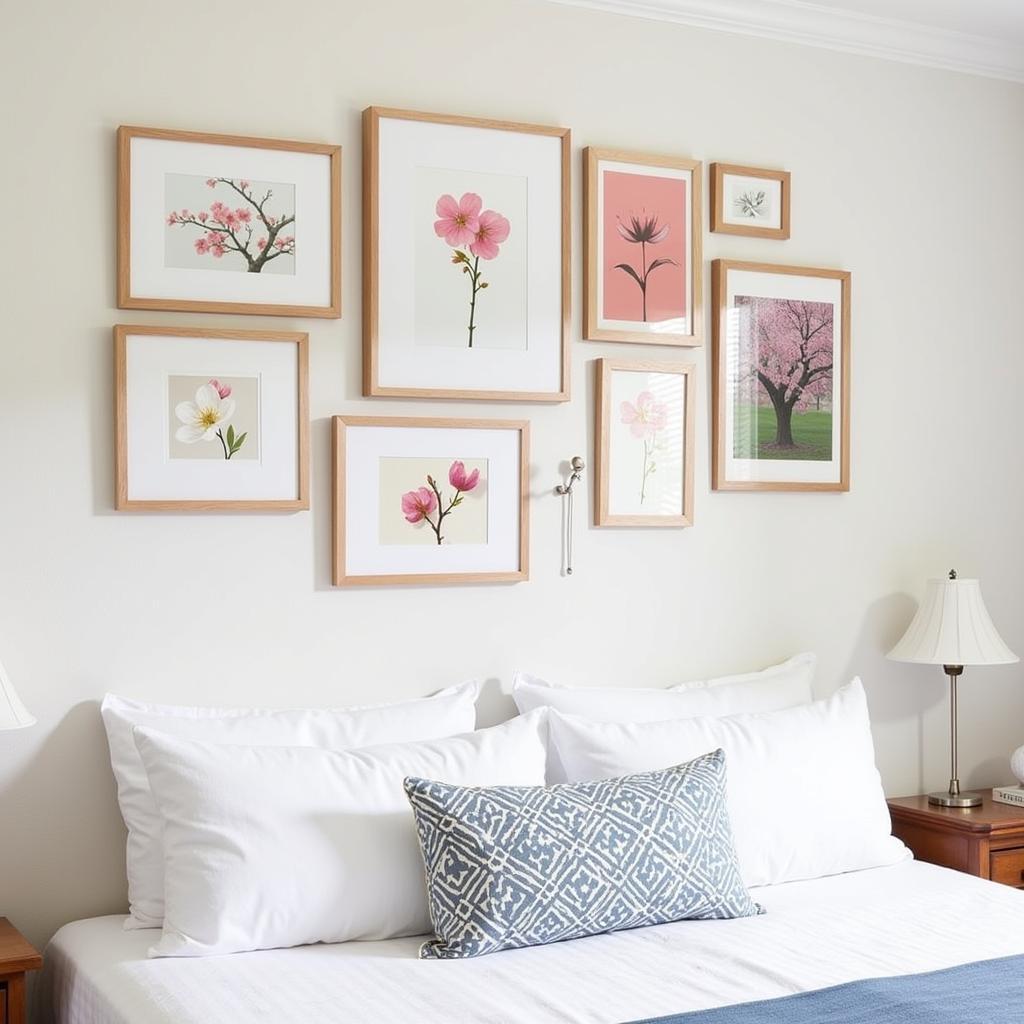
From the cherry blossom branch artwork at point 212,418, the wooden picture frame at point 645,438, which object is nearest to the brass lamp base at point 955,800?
the wooden picture frame at point 645,438

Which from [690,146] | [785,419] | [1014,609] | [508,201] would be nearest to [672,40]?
[690,146]

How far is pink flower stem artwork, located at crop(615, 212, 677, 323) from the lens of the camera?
3209 millimetres

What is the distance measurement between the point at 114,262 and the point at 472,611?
1.10 meters

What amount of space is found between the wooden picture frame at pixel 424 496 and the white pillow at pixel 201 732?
304 mm

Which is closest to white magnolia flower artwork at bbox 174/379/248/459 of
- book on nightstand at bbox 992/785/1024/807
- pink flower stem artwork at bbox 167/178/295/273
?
pink flower stem artwork at bbox 167/178/295/273

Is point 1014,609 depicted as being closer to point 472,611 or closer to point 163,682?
point 472,611

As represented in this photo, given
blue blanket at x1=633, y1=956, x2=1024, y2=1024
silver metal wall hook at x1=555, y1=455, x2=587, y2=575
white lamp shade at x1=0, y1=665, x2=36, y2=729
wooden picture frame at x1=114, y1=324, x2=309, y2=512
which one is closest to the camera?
blue blanket at x1=633, y1=956, x2=1024, y2=1024

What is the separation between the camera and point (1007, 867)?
3244 mm

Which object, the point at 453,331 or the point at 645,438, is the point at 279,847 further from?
the point at 645,438

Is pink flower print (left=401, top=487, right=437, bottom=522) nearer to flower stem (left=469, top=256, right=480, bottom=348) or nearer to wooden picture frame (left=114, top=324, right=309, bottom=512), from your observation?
wooden picture frame (left=114, top=324, right=309, bottom=512)

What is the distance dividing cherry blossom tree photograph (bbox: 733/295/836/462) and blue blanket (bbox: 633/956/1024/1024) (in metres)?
1.50

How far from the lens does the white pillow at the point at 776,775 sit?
2840 millimetres

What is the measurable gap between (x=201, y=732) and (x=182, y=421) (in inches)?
25.6

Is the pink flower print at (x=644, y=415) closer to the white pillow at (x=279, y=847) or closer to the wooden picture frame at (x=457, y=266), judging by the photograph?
the wooden picture frame at (x=457, y=266)
